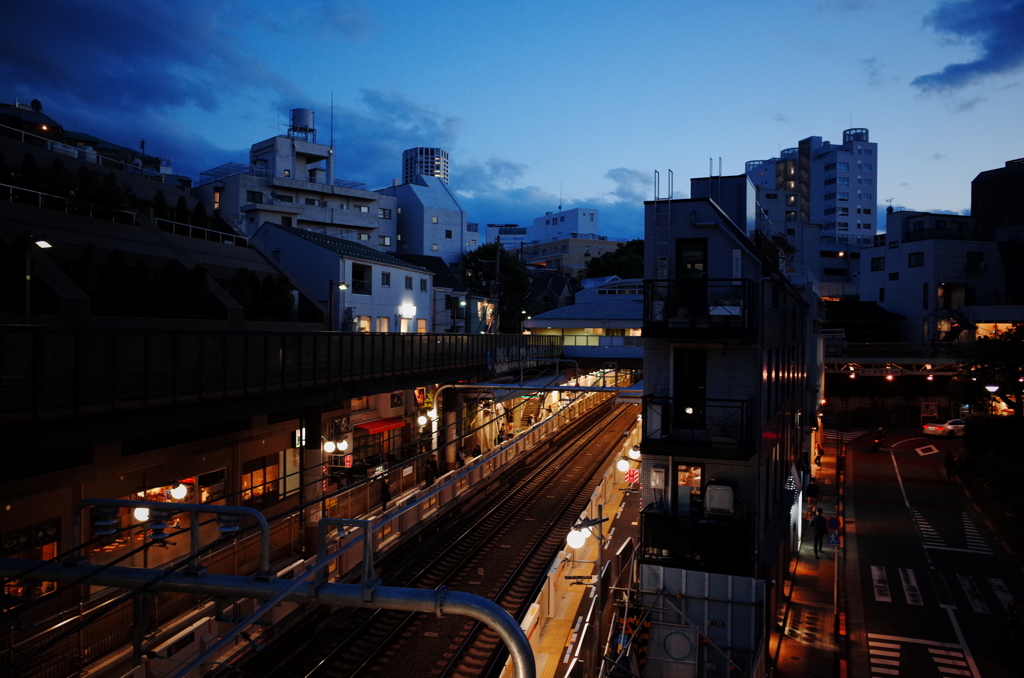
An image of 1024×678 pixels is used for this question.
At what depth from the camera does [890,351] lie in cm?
3975

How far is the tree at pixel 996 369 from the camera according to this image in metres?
27.7

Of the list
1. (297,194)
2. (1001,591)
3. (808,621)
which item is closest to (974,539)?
(1001,591)

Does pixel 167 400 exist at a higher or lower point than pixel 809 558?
higher

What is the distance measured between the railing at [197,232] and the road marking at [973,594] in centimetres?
2673

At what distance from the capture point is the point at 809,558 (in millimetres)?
19656

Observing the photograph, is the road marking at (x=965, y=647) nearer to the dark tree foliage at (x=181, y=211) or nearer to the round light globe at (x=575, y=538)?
the round light globe at (x=575, y=538)

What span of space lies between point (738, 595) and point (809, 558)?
336 inches

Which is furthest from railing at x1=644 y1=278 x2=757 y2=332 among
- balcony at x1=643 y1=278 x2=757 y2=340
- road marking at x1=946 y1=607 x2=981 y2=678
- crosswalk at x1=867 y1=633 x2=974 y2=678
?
road marking at x1=946 y1=607 x2=981 y2=678

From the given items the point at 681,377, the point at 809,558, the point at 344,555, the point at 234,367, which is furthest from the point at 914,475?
the point at 234,367

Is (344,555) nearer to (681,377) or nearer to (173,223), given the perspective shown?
(681,377)

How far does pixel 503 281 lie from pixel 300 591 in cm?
4997

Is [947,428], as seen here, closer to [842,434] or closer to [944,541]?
[842,434]

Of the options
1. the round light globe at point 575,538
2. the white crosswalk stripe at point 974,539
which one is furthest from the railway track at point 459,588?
the white crosswalk stripe at point 974,539

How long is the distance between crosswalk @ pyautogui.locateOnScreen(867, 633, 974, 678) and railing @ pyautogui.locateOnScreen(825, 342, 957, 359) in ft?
92.8
